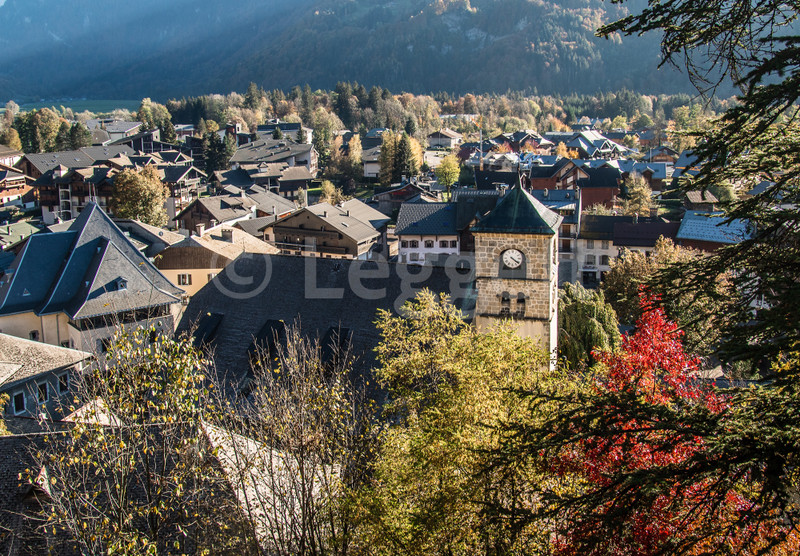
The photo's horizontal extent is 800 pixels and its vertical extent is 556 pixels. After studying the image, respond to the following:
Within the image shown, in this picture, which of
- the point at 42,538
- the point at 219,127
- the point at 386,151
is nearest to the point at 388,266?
the point at 42,538

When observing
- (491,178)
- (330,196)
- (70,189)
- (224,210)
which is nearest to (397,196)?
(330,196)

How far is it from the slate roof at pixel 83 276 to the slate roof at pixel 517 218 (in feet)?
57.6

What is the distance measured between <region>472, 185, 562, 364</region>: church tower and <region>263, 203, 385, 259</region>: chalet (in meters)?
32.9

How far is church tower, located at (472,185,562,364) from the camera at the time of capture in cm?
2006

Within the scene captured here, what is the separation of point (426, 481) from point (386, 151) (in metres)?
80.7

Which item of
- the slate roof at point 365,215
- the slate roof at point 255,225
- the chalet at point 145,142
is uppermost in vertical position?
the chalet at point 145,142

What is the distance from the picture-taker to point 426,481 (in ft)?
34.3

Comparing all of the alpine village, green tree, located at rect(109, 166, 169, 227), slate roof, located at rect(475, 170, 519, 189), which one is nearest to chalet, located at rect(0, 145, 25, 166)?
green tree, located at rect(109, 166, 169, 227)

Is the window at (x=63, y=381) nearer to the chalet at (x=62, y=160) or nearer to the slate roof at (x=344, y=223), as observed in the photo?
the slate roof at (x=344, y=223)

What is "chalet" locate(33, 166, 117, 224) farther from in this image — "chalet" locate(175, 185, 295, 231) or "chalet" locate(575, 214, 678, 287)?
"chalet" locate(575, 214, 678, 287)

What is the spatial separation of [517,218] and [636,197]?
5477 centimetres

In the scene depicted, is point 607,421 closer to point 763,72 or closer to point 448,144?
point 763,72

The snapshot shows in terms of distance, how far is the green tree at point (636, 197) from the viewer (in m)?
66.6

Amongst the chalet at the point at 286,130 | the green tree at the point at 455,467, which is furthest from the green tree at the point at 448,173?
the green tree at the point at 455,467
